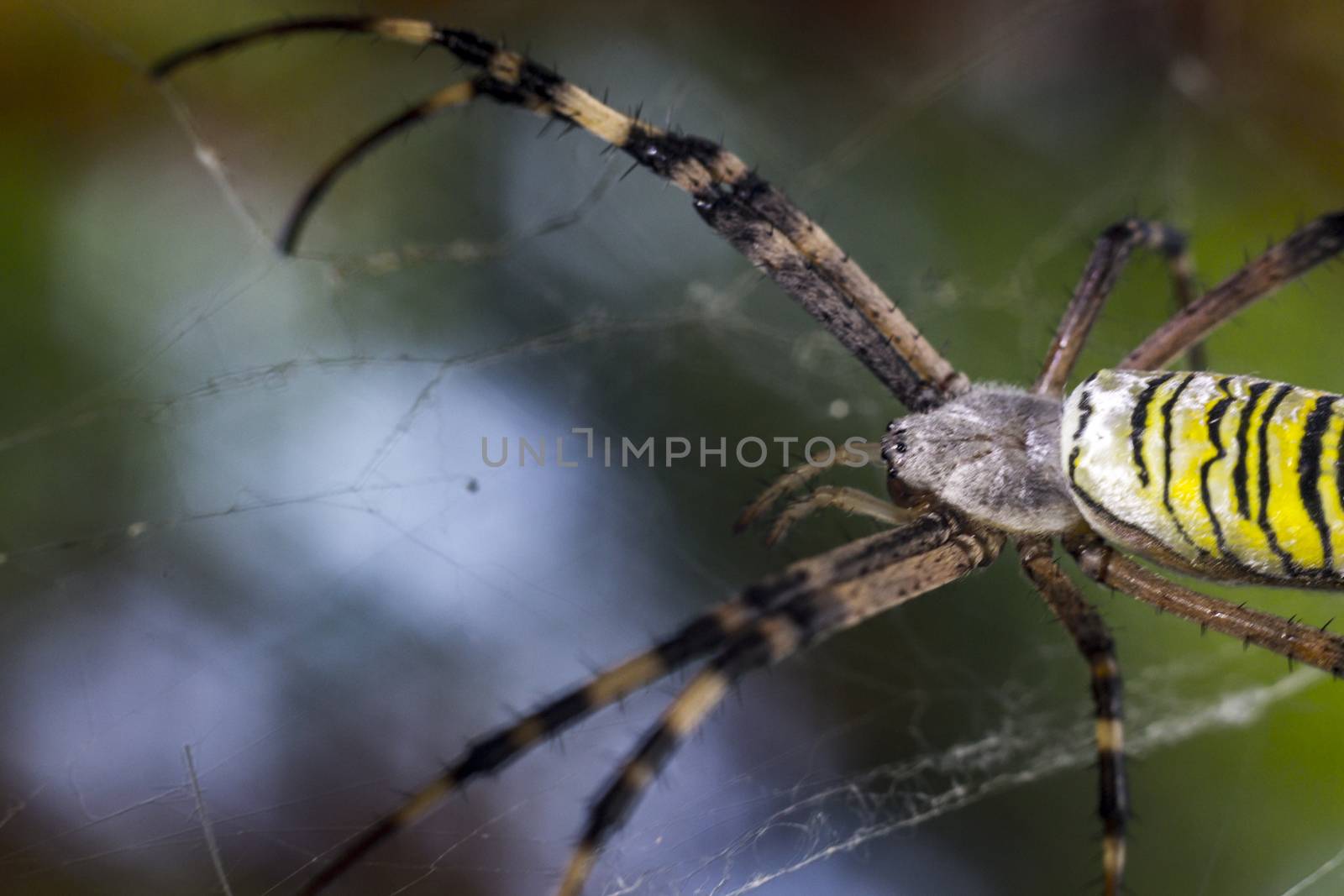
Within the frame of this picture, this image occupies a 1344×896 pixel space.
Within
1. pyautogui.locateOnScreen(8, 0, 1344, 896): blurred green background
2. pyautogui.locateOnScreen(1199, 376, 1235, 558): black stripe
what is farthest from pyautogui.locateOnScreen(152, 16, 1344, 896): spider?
pyautogui.locateOnScreen(8, 0, 1344, 896): blurred green background

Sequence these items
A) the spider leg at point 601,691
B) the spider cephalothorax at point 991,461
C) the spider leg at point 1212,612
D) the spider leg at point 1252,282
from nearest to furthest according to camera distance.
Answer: the spider leg at point 601,691, the spider leg at point 1212,612, the spider cephalothorax at point 991,461, the spider leg at point 1252,282

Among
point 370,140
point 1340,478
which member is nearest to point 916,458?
point 1340,478

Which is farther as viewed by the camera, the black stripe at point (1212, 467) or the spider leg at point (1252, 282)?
the spider leg at point (1252, 282)

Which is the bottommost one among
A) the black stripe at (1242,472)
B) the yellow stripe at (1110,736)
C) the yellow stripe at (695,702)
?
the yellow stripe at (1110,736)

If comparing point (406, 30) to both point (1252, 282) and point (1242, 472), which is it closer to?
point (1242, 472)


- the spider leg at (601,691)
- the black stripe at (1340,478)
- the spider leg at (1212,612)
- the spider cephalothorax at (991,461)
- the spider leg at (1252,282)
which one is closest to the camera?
the spider leg at (601,691)

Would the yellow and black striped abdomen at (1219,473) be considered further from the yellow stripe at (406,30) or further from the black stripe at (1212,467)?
the yellow stripe at (406,30)

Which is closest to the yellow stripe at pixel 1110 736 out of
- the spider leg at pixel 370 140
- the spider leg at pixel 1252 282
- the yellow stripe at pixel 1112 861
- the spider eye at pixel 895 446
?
the yellow stripe at pixel 1112 861

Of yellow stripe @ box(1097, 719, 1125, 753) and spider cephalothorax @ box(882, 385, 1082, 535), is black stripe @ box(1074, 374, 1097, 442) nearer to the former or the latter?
spider cephalothorax @ box(882, 385, 1082, 535)

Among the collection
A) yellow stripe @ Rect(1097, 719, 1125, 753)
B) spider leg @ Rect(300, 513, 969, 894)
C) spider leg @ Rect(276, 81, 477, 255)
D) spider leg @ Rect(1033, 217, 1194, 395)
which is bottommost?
yellow stripe @ Rect(1097, 719, 1125, 753)
